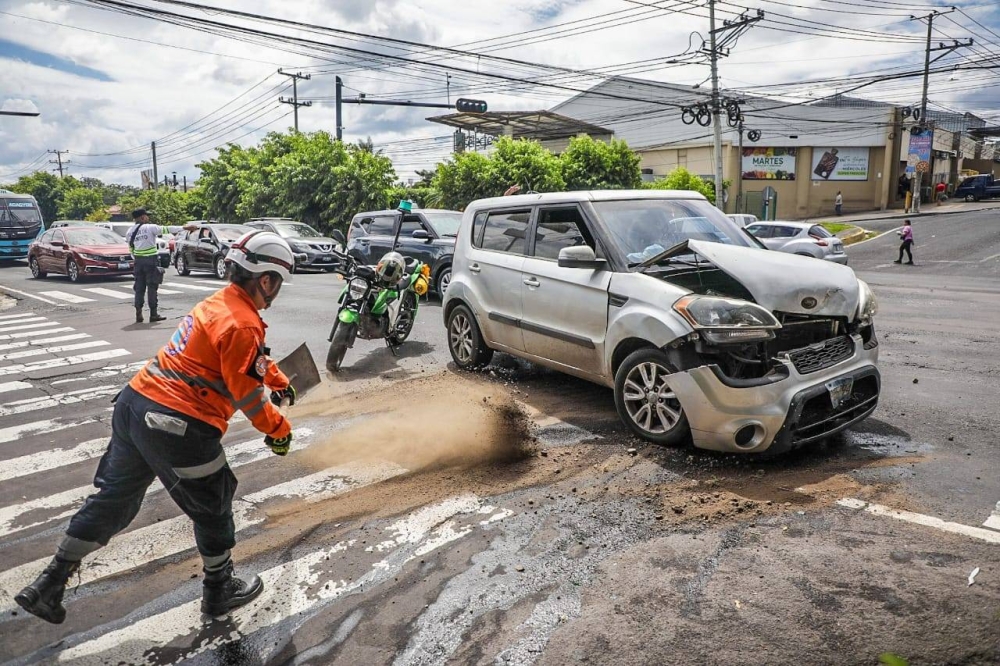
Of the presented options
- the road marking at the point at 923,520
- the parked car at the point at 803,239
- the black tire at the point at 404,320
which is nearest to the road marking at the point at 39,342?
the black tire at the point at 404,320

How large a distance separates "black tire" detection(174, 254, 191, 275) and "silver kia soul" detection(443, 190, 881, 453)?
18.6 meters

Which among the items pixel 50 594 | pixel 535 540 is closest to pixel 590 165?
pixel 535 540

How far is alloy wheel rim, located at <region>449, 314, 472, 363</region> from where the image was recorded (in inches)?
292

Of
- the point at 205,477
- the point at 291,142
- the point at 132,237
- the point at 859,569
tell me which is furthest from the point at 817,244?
the point at 291,142

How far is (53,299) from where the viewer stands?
15984mm

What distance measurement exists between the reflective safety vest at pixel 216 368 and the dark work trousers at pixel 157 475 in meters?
0.07

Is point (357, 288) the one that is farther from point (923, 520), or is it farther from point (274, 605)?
point (923, 520)

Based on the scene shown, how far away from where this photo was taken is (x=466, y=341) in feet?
24.6

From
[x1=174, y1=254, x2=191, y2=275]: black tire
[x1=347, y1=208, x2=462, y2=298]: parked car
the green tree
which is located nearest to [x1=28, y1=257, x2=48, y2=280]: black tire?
[x1=174, y1=254, x2=191, y2=275]: black tire

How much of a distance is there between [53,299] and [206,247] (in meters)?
5.72

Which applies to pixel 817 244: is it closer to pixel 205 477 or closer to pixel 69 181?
pixel 205 477

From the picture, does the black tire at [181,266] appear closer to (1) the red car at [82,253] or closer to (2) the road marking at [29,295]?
(1) the red car at [82,253]

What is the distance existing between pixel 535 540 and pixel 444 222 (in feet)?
36.1

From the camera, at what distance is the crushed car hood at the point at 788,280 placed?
466cm
